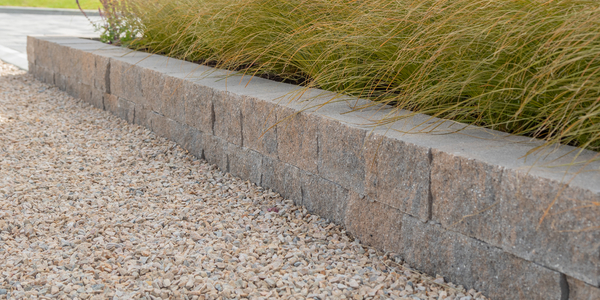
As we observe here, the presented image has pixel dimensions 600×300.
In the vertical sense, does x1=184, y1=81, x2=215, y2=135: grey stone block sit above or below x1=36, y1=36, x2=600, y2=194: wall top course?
below

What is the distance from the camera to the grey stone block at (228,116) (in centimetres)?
287

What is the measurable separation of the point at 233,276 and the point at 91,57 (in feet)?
10.4

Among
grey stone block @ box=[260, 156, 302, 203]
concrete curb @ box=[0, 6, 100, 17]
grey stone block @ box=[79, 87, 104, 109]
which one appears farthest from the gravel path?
concrete curb @ box=[0, 6, 100, 17]

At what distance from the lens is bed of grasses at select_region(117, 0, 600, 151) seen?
1771 millimetres

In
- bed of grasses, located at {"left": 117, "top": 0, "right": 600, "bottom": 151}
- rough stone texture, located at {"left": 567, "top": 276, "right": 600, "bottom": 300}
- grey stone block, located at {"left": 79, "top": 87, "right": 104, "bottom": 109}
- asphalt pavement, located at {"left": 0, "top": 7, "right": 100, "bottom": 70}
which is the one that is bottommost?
asphalt pavement, located at {"left": 0, "top": 7, "right": 100, "bottom": 70}

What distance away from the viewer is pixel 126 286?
192 centimetres

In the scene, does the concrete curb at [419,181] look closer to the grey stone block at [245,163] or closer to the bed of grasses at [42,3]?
the grey stone block at [245,163]

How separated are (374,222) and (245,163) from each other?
974 millimetres

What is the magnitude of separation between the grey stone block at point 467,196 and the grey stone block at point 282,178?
0.83 metres

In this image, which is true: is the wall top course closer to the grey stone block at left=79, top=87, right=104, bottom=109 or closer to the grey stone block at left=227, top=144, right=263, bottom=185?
the grey stone block at left=227, top=144, right=263, bottom=185

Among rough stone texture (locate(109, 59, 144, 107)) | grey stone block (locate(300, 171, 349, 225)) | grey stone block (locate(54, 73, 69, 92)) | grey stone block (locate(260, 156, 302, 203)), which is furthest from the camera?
grey stone block (locate(54, 73, 69, 92))

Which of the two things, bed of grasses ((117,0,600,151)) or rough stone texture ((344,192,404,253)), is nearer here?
bed of grasses ((117,0,600,151))

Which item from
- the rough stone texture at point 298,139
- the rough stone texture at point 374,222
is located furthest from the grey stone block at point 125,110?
the rough stone texture at point 374,222

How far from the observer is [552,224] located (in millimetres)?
1552
